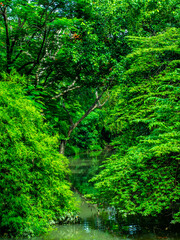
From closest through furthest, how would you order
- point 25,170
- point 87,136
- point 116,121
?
point 25,170 → point 116,121 → point 87,136

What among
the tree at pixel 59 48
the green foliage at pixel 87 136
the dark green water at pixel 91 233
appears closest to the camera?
the dark green water at pixel 91 233

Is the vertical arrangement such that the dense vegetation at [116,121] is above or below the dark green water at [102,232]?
above

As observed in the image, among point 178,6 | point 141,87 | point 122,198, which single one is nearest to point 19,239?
point 122,198

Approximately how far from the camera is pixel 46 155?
19.5 feet

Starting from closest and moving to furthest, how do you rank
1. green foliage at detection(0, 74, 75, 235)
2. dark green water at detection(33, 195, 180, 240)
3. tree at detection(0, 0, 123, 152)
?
green foliage at detection(0, 74, 75, 235)
dark green water at detection(33, 195, 180, 240)
tree at detection(0, 0, 123, 152)

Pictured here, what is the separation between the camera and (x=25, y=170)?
5.37 meters

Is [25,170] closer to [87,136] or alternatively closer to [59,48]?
[59,48]

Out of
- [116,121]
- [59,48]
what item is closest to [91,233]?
[116,121]

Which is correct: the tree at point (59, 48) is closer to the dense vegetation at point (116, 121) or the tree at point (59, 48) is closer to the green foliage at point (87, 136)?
the dense vegetation at point (116, 121)

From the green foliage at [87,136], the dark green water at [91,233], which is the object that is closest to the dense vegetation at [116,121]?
the dark green water at [91,233]

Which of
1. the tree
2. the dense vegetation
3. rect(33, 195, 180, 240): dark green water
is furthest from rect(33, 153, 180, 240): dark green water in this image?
the tree

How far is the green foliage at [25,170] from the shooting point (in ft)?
16.7

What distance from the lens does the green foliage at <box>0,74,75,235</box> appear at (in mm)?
5094

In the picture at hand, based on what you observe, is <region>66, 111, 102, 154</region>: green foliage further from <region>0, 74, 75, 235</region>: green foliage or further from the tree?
<region>0, 74, 75, 235</region>: green foliage
